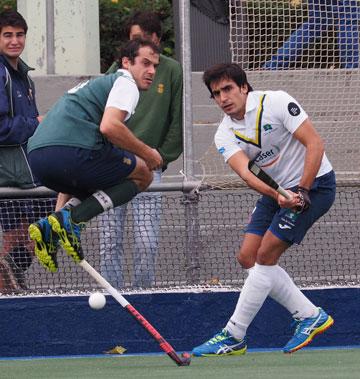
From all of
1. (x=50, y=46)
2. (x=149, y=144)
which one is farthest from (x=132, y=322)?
(x=50, y=46)

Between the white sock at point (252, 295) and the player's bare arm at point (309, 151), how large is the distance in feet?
2.17

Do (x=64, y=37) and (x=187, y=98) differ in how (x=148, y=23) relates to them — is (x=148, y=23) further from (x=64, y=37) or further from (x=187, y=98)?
(x=64, y=37)

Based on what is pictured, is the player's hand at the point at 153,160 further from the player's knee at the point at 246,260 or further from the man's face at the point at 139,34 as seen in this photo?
the man's face at the point at 139,34

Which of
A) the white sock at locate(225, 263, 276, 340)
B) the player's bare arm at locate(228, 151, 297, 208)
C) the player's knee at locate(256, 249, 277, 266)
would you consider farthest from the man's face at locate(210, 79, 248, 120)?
the white sock at locate(225, 263, 276, 340)

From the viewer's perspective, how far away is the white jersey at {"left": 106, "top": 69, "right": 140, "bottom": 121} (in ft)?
28.7

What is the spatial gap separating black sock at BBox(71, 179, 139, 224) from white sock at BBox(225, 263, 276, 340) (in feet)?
3.54

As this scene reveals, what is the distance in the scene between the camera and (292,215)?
30.8ft

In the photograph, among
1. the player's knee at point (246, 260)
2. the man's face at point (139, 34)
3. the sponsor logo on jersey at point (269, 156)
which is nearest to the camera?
the sponsor logo on jersey at point (269, 156)

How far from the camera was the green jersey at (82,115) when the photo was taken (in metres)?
8.84

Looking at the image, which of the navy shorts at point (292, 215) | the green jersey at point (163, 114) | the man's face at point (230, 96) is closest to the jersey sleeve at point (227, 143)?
the man's face at point (230, 96)

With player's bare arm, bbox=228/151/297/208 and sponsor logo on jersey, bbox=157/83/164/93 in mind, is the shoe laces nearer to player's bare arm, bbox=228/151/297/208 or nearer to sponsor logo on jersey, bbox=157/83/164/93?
player's bare arm, bbox=228/151/297/208

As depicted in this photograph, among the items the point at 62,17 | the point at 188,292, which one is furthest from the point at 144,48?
the point at 62,17

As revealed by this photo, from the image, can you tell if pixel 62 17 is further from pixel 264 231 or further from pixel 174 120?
pixel 264 231

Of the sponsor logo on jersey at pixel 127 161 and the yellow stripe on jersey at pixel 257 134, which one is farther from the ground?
the yellow stripe on jersey at pixel 257 134
